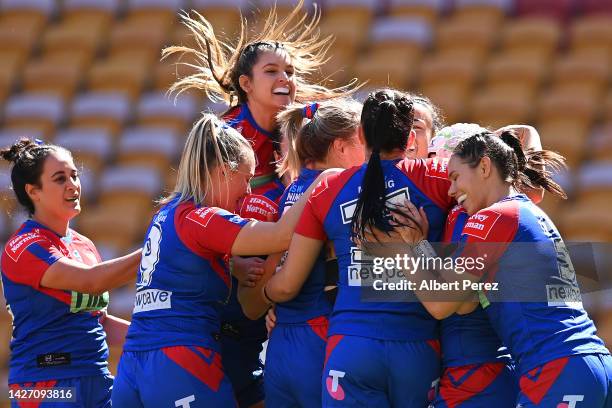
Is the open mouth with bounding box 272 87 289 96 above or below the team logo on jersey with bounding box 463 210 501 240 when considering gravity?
above

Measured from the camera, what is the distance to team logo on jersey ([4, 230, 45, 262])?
488 centimetres

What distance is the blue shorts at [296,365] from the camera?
169 inches

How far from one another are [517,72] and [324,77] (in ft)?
5.73

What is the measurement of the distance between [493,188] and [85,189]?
6.21 metres

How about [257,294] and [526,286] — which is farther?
[257,294]

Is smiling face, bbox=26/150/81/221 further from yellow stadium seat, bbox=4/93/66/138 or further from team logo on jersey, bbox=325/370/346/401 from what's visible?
yellow stadium seat, bbox=4/93/66/138

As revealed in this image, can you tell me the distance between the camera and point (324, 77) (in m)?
9.48

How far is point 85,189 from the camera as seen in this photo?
31.7 ft

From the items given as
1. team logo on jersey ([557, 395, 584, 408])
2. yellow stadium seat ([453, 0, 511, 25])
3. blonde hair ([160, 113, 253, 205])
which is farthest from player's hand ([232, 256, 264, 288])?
yellow stadium seat ([453, 0, 511, 25])

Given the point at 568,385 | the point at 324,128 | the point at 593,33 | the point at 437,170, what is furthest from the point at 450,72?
the point at 568,385

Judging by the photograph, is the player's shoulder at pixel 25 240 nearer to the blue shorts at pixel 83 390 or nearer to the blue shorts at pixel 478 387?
the blue shorts at pixel 83 390

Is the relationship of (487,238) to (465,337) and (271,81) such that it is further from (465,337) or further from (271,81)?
(271,81)

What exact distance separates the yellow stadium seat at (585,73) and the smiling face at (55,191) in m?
5.63

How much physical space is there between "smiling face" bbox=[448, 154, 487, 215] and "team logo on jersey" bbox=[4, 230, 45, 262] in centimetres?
199
